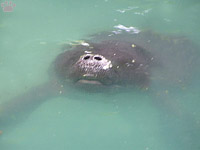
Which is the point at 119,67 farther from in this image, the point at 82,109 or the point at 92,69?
the point at 82,109

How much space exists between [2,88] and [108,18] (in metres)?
5.29

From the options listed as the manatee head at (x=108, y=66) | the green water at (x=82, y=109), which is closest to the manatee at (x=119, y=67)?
the manatee head at (x=108, y=66)

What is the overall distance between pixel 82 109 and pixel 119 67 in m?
1.63

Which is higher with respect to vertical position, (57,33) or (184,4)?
(184,4)

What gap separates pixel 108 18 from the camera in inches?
402

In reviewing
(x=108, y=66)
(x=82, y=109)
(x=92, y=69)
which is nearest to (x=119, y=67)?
(x=108, y=66)

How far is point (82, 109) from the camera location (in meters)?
6.50

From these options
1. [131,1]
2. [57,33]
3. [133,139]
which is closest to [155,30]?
[131,1]

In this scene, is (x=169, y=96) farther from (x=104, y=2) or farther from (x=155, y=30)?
(x=104, y=2)

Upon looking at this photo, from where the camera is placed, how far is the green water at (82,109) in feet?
19.6

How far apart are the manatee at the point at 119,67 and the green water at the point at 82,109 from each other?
344 mm

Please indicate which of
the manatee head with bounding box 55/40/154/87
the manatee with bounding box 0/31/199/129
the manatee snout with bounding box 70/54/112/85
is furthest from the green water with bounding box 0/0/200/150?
the manatee snout with bounding box 70/54/112/85

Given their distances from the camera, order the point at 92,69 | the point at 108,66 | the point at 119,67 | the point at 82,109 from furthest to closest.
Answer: the point at 82,109 < the point at 119,67 < the point at 108,66 < the point at 92,69

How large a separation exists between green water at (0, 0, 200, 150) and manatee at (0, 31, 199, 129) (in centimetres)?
34
